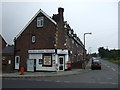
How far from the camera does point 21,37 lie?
29.5 meters

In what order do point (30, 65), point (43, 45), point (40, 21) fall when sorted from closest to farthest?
point (43, 45)
point (30, 65)
point (40, 21)

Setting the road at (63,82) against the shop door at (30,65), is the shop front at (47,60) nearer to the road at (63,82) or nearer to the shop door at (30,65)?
the shop door at (30,65)

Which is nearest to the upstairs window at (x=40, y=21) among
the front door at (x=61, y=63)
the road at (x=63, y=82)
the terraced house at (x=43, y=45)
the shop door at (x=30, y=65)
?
the terraced house at (x=43, y=45)

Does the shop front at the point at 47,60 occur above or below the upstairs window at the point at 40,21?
below

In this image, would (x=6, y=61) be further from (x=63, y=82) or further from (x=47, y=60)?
(x=63, y=82)

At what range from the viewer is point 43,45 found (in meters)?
27.5

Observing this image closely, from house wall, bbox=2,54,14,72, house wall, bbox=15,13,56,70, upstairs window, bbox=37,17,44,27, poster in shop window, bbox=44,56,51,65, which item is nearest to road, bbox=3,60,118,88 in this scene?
poster in shop window, bbox=44,56,51,65

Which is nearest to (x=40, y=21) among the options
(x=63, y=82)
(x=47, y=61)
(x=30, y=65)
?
(x=47, y=61)

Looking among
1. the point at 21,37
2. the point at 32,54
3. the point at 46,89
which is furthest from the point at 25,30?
the point at 46,89

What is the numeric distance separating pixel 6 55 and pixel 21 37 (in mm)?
4000

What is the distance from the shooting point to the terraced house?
2698 cm

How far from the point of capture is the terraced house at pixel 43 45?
27.0m

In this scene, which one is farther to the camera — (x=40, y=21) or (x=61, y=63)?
(x=40, y=21)

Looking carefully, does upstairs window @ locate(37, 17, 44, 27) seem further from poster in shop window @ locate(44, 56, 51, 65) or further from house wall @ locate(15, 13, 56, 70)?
poster in shop window @ locate(44, 56, 51, 65)
